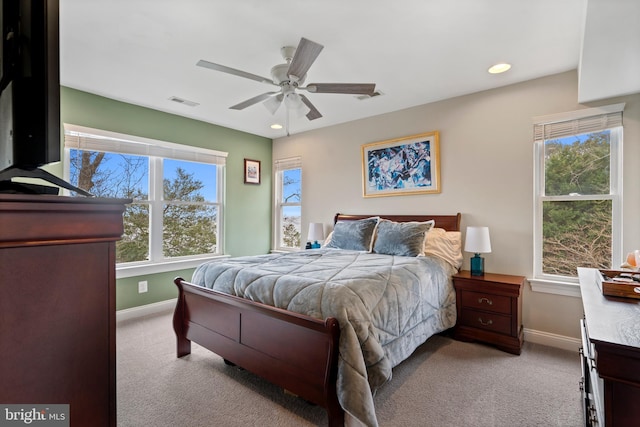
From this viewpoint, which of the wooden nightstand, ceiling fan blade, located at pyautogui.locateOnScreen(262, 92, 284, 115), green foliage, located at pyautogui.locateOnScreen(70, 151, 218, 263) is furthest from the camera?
A: green foliage, located at pyautogui.locateOnScreen(70, 151, 218, 263)

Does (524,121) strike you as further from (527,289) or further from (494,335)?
(494,335)

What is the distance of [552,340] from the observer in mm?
2930

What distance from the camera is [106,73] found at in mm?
2936

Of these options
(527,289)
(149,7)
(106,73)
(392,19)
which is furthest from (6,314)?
(527,289)

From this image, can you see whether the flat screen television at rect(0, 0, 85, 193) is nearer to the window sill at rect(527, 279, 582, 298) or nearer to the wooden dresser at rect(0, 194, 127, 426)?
the wooden dresser at rect(0, 194, 127, 426)

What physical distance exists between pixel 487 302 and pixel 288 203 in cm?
339

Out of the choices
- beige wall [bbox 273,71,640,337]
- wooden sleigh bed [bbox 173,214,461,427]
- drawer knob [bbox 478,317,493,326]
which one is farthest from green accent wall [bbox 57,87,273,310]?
drawer knob [bbox 478,317,493,326]

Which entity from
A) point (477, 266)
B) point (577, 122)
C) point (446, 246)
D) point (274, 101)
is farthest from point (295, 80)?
point (577, 122)

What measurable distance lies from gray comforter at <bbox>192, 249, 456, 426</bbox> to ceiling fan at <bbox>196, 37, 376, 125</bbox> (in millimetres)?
1405

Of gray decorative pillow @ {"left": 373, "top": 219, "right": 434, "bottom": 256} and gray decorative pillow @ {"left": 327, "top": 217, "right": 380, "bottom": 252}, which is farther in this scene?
gray decorative pillow @ {"left": 327, "top": 217, "right": 380, "bottom": 252}

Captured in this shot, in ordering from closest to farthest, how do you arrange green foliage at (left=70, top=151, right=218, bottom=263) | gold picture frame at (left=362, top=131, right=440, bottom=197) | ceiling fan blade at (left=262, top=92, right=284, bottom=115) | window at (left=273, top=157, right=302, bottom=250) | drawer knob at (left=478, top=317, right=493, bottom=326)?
ceiling fan blade at (left=262, top=92, right=284, bottom=115), drawer knob at (left=478, top=317, right=493, bottom=326), green foliage at (left=70, top=151, right=218, bottom=263), gold picture frame at (left=362, top=131, right=440, bottom=197), window at (left=273, top=157, right=302, bottom=250)

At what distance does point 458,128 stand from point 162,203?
377 centimetres

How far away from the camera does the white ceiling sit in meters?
2.00
